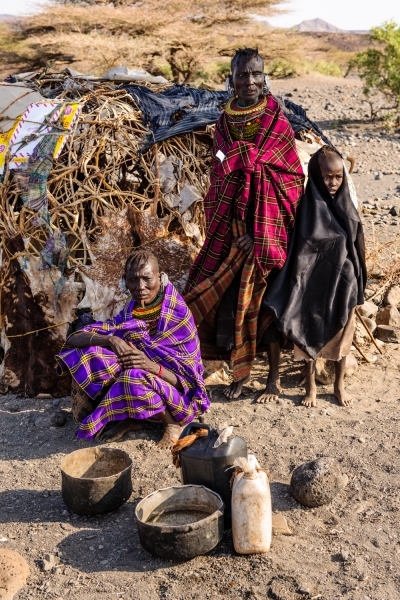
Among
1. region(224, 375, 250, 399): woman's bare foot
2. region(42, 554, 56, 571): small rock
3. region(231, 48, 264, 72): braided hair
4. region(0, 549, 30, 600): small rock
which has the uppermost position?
region(231, 48, 264, 72): braided hair

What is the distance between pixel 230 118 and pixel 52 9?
15.6 meters

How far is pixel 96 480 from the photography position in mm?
2982

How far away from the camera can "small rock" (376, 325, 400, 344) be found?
5.10 meters

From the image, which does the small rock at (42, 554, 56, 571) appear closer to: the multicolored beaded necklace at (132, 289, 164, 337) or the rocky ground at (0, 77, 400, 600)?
the rocky ground at (0, 77, 400, 600)

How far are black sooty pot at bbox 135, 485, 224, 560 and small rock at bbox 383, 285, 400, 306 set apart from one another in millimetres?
3156

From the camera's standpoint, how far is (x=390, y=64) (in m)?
13.5

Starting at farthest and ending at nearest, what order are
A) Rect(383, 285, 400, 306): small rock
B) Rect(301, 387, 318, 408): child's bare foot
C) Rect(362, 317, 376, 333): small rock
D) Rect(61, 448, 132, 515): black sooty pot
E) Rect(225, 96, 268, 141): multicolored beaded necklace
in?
Rect(383, 285, 400, 306): small rock → Rect(362, 317, 376, 333): small rock → Rect(301, 387, 318, 408): child's bare foot → Rect(225, 96, 268, 141): multicolored beaded necklace → Rect(61, 448, 132, 515): black sooty pot

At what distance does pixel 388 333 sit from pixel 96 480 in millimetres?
2862

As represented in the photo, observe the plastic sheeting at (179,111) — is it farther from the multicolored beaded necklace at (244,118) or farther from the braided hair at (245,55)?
the braided hair at (245,55)

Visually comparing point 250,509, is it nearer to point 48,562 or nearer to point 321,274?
point 48,562

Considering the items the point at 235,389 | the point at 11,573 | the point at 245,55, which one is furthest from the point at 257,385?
the point at 11,573

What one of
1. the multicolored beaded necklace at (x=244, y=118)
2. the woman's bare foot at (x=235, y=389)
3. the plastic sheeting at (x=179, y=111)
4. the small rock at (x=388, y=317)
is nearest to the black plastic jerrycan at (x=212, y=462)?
the woman's bare foot at (x=235, y=389)

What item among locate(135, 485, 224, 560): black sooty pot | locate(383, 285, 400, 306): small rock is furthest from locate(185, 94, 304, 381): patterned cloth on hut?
locate(383, 285, 400, 306): small rock

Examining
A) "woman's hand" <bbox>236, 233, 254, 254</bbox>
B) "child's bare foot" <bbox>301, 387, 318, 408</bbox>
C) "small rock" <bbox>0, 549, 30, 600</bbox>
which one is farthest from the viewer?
"child's bare foot" <bbox>301, 387, 318, 408</bbox>
